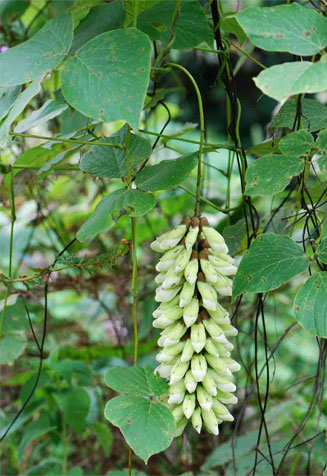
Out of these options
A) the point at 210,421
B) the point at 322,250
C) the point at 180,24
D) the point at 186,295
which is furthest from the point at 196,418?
the point at 180,24

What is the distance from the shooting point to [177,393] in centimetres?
62

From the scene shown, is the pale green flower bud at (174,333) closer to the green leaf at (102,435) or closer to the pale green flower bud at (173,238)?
the pale green flower bud at (173,238)

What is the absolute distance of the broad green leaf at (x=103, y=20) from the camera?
0.79 meters

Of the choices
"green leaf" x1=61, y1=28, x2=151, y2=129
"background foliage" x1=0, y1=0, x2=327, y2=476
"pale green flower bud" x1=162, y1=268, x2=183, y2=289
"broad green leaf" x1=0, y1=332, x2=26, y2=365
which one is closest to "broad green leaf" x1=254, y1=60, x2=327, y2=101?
"background foliage" x1=0, y1=0, x2=327, y2=476

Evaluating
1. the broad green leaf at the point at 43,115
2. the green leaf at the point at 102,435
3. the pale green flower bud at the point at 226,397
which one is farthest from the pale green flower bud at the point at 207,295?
the green leaf at the point at 102,435

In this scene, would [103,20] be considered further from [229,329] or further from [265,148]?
[229,329]

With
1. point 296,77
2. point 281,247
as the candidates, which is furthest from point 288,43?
point 281,247

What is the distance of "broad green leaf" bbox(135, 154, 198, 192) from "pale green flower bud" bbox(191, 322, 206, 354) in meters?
0.17

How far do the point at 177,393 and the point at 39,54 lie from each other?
0.39 m

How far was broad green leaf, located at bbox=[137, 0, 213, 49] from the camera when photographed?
2.80ft

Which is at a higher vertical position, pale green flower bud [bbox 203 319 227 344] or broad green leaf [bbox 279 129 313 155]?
broad green leaf [bbox 279 129 313 155]

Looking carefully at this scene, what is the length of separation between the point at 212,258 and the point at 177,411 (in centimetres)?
17

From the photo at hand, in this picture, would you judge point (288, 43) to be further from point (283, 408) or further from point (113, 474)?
point (283, 408)

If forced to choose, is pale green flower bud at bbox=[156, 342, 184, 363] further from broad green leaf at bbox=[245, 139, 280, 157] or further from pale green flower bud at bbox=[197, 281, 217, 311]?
broad green leaf at bbox=[245, 139, 280, 157]
